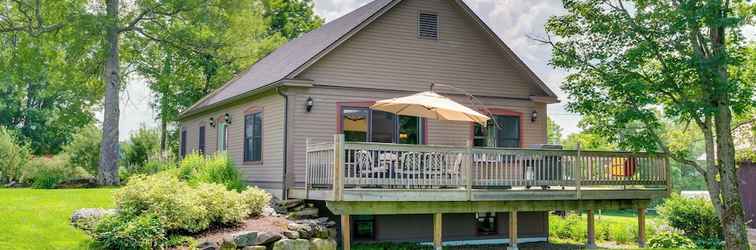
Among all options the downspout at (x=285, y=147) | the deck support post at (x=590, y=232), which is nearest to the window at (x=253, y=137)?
the downspout at (x=285, y=147)

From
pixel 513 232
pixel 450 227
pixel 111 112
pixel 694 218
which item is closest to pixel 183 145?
pixel 111 112

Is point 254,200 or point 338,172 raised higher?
point 338,172

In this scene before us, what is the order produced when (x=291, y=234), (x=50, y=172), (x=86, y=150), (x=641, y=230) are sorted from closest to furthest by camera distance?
1. (x=291, y=234)
2. (x=641, y=230)
3. (x=50, y=172)
4. (x=86, y=150)

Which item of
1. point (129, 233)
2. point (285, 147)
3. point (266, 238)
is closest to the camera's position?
point (129, 233)

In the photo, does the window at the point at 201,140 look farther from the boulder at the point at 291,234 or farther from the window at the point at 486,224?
the boulder at the point at 291,234

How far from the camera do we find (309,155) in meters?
14.0

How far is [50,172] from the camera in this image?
2462 cm

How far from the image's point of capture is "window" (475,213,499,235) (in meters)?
17.4

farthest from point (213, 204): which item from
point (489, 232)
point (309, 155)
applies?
point (489, 232)

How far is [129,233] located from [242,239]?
179 cm

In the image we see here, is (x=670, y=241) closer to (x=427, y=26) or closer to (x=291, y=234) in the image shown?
(x=427, y=26)

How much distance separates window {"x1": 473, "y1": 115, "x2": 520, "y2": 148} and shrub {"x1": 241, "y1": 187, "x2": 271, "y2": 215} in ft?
19.7

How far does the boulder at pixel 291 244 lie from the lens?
465 inches

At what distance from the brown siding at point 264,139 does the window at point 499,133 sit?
16.2 feet
